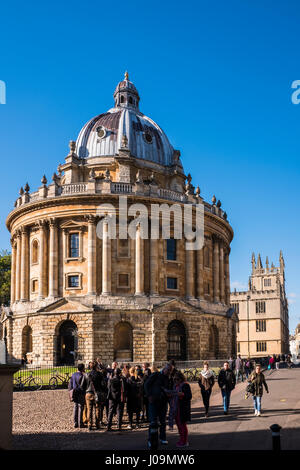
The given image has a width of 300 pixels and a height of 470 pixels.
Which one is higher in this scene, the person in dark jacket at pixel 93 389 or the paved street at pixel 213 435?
the person in dark jacket at pixel 93 389

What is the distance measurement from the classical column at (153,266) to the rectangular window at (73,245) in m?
6.36

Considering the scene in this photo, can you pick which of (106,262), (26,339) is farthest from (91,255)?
(26,339)

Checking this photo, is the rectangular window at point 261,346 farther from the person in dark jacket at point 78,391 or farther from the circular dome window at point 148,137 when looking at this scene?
the person in dark jacket at point 78,391

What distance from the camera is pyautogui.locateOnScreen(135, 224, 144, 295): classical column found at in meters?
46.4

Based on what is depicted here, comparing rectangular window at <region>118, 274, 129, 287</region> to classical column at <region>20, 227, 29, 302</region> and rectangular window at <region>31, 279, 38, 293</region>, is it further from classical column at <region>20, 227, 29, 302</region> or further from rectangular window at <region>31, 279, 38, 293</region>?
classical column at <region>20, 227, 29, 302</region>

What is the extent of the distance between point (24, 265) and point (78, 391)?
3566 centimetres

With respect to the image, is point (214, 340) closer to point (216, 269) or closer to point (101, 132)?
point (216, 269)

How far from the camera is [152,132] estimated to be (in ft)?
191

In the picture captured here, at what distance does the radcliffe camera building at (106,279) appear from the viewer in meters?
45.2

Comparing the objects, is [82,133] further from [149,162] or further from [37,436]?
[37,436]

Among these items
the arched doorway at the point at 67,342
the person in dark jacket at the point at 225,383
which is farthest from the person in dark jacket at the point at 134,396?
the arched doorway at the point at 67,342

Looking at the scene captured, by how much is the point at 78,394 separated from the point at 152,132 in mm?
44834

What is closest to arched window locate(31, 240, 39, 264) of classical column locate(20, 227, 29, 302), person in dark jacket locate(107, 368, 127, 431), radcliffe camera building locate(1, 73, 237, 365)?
radcliffe camera building locate(1, 73, 237, 365)

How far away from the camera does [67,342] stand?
45.8m
